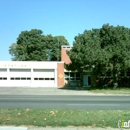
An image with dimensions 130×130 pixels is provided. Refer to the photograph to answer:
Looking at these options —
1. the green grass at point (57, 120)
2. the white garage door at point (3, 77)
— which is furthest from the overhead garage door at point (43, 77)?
the green grass at point (57, 120)

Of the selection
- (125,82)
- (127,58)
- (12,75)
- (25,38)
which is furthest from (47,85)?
(25,38)

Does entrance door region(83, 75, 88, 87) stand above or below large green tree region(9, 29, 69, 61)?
below

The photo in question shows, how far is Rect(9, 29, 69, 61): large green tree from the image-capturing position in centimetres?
7412

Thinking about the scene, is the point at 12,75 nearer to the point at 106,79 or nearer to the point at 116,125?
the point at 106,79

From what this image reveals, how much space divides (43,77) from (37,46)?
109ft

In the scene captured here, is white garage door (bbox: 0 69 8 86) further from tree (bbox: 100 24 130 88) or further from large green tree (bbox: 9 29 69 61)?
large green tree (bbox: 9 29 69 61)

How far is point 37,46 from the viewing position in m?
74.6

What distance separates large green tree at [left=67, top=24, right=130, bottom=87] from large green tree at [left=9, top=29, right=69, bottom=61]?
136ft

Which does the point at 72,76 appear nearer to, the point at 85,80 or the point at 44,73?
the point at 85,80

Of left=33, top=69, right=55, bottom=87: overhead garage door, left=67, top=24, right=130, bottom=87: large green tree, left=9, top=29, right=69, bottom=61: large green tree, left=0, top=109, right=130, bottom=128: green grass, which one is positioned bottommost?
left=0, top=109, right=130, bottom=128: green grass

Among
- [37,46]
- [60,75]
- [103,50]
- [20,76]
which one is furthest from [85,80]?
[37,46]

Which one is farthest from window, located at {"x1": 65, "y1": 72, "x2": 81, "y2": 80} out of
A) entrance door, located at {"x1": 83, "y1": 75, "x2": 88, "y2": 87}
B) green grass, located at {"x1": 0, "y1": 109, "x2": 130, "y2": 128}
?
green grass, located at {"x1": 0, "y1": 109, "x2": 130, "y2": 128}

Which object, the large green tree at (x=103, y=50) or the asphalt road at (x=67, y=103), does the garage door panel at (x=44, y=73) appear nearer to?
the large green tree at (x=103, y=50)

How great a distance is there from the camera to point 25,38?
255 ft
